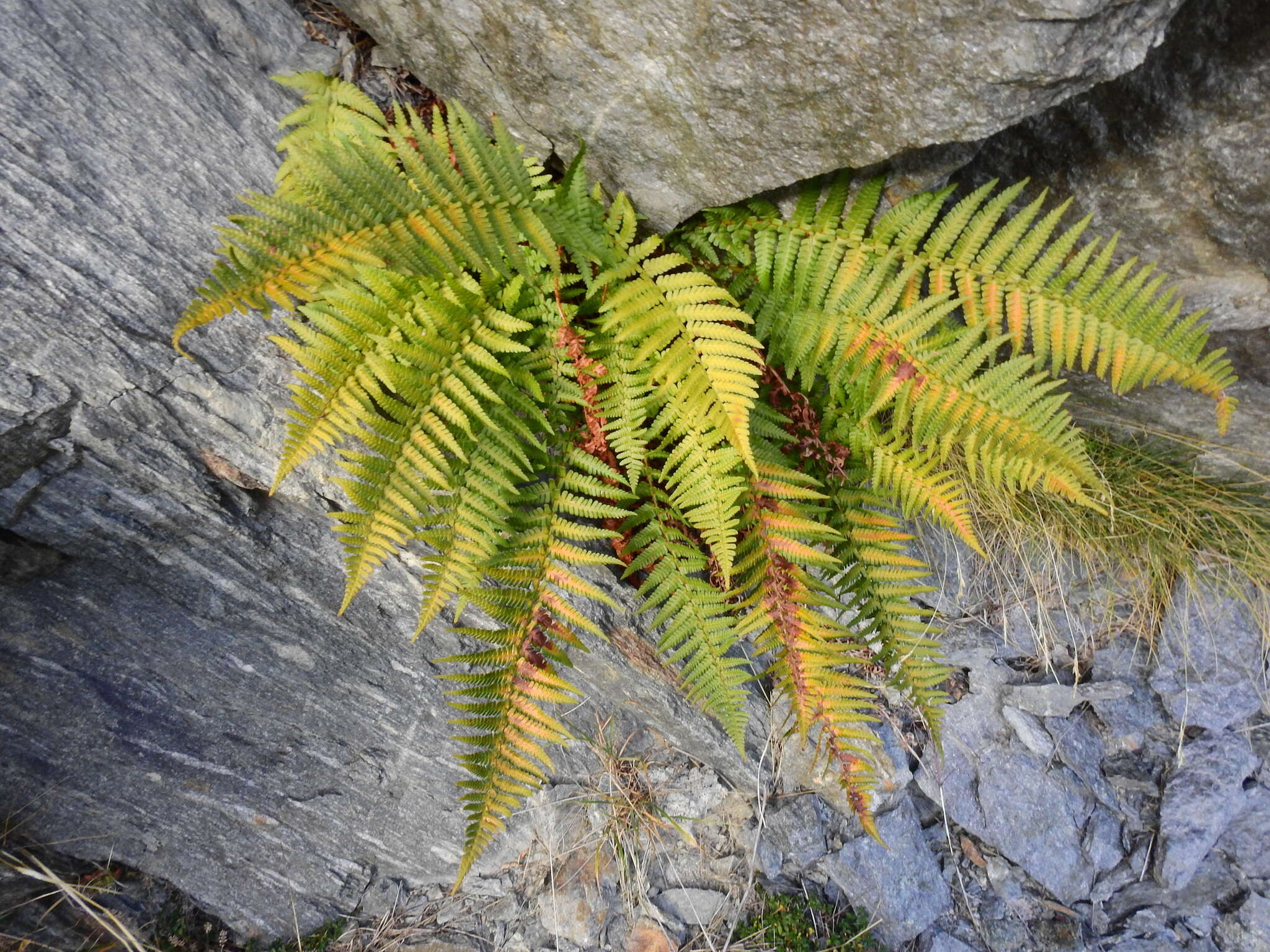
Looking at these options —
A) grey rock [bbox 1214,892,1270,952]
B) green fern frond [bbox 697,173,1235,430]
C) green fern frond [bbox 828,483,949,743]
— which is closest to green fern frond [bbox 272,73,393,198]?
green fern frond [bbox 697,173,1235,430]

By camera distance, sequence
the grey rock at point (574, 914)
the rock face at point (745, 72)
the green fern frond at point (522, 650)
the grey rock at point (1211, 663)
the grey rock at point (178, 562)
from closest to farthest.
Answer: the rock face at point (745, 72) < the grey rock at point (178, 562) < the green fern frond at point (522, 650) < the grey rock at point (574, 914) < the grey rock at point (1211, 663)

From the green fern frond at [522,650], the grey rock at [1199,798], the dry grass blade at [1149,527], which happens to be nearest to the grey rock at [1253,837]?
the grey rock at [1199,798]

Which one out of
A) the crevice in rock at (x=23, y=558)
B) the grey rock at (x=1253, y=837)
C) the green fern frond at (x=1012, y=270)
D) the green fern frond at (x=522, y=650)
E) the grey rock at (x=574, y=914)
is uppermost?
the green fern frond at (x=1012, y=270)

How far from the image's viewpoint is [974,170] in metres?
3.08

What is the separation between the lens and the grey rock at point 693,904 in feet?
12.5

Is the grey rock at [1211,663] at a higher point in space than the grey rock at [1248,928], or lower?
higher

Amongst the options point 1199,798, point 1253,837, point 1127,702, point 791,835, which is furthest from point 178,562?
point 1253,837

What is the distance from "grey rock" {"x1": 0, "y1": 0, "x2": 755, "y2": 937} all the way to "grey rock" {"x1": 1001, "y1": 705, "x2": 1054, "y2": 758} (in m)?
1.46

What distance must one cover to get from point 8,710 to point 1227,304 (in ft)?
16.3

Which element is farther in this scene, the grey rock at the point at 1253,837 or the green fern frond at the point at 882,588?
the grey rock at the point at 1253,837

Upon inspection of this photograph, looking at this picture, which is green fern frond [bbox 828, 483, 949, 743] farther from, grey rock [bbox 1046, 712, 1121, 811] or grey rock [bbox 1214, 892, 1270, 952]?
grey rock [bbox 1214, 892, 1270, 952]

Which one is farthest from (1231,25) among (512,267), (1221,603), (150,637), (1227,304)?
(150,637)

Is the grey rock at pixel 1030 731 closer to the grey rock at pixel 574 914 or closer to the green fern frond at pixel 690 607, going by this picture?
the green fern frond at pixel 690 607

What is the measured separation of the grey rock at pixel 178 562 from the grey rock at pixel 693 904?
2.06 feet
